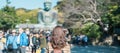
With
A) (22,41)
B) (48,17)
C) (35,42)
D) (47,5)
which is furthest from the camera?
(48,17)

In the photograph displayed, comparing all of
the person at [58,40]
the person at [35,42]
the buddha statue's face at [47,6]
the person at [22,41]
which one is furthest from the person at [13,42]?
the person at [58,40]

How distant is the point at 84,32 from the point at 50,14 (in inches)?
1056

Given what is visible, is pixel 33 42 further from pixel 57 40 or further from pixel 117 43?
pixel 117 43

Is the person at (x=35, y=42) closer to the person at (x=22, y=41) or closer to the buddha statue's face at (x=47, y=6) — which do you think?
the person at (x=22, y=41)

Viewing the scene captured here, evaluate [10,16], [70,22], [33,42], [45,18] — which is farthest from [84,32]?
[33,42]

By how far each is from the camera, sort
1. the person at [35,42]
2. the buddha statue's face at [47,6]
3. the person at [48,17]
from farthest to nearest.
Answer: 1. the person at [48,17]
2. the buddha statue's face at [47,6]
3. the person at [35,42]

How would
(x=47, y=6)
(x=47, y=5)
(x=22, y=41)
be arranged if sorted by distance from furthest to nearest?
(x=47, y=6) < (x=47, y=5) < (x=22, y=41)

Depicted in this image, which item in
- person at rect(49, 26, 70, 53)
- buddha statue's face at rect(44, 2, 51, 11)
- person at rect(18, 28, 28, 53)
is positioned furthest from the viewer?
buddha statue's face at rect(44, 2, 51, 11)

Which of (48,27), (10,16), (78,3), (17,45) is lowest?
(10,16)

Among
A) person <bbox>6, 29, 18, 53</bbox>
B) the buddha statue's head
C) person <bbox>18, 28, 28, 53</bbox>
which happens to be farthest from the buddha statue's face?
person <bbox>6, 29, 18, 53</bbox>

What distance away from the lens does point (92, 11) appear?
50719 mm

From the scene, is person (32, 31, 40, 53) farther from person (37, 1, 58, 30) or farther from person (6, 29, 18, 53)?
person (37, 1, 58, 30)

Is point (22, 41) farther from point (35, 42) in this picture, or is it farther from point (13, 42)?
point (13, 42)

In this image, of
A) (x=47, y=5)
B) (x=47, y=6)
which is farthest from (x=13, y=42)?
(x=47, y=6)
